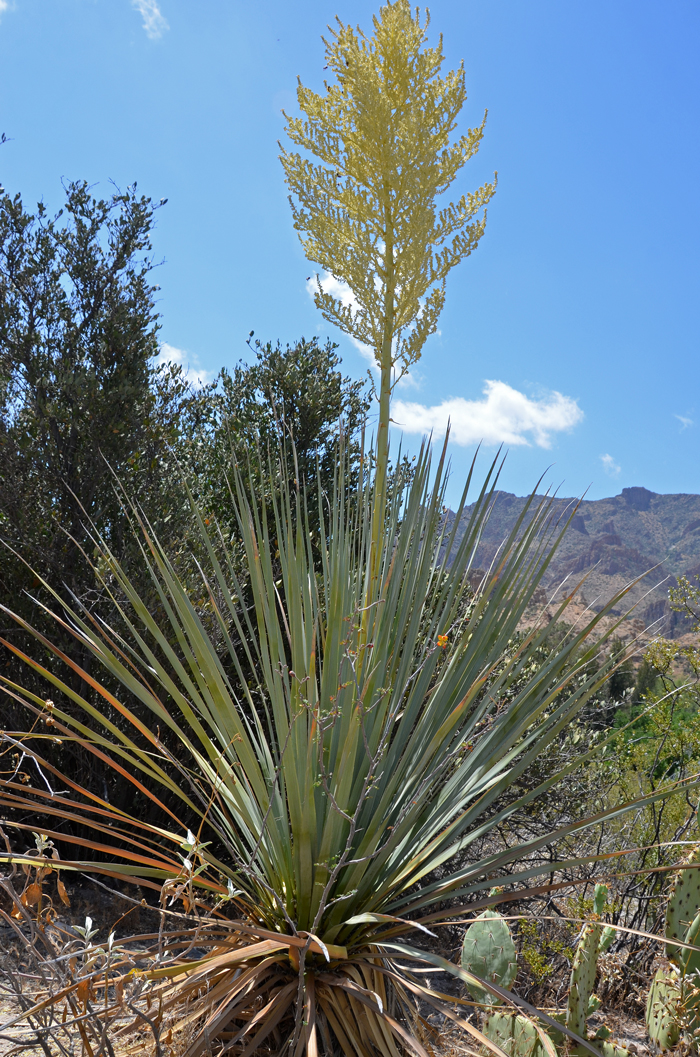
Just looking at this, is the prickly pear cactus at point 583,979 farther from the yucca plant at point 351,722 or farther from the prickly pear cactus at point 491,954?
the yucca plant at point 351,722

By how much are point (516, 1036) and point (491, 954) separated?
0.82 ft

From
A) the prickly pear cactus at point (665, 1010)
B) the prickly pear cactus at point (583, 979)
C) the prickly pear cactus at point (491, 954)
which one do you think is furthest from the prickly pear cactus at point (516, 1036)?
the prickly pear cactus at point (665, 1010)

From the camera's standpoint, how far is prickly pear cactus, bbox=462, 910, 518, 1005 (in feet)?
7.52

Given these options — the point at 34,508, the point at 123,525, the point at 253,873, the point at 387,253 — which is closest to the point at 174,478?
the point at 123,525

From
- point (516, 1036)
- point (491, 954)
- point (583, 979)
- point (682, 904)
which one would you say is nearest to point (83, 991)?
point (491, 954)

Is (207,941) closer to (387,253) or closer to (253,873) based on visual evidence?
(253,873)

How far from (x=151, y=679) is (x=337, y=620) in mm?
1943

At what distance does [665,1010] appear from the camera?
263 centimetres

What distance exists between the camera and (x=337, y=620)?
7.22ft

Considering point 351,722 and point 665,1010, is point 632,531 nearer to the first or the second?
point 665,1010

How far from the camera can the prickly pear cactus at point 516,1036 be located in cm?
220

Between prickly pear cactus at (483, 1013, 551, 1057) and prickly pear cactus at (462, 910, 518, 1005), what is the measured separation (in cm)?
7

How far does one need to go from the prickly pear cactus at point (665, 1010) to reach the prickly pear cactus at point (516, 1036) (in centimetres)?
65

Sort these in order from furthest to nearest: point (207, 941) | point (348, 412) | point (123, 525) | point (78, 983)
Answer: point (348, 412)
point (123, 525)
point (207, 941)
point (78, 983)
